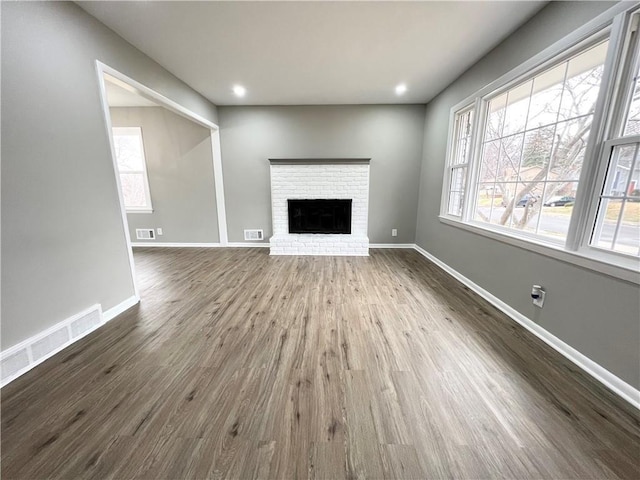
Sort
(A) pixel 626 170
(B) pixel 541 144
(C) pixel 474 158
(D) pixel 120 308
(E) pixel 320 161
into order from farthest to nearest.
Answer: (E) pixel 320 161 → (C) pixel 474 158 → (D) pixel 120 308 → (B) pixel 541 144 → (A) pixel 626 170

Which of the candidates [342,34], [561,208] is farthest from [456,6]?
[561,208]

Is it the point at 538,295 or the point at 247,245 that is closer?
the point at 538,295

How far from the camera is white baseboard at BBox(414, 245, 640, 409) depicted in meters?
1.32

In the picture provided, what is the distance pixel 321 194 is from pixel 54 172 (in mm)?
3372

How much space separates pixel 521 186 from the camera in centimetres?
223

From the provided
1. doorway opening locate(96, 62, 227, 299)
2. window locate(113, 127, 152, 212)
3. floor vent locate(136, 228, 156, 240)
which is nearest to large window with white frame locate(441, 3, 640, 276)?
doorway opening locate(96, 62, 227, 299)

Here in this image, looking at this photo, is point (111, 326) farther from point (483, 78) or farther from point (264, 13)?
point (483, 78)

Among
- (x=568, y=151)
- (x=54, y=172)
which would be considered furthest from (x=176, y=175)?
(x=568, y=151)

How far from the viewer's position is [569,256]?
5.43ft

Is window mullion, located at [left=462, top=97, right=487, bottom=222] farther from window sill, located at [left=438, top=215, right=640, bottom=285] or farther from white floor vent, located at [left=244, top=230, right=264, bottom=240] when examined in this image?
white floor vent, located at [left=244, top=230, right=264, bottom=240]

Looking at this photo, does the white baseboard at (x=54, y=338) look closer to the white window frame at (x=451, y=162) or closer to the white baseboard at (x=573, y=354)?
the white baseboard at (x=573, y=354)

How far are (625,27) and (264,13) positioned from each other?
8.10 feet

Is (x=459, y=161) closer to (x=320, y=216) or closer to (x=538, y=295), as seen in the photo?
(x=538, y=295)

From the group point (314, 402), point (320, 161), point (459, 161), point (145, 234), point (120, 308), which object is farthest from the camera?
point (145, 234)
